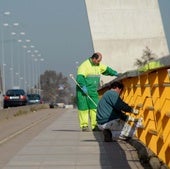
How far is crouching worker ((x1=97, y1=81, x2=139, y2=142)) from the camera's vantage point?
12578 millimetres

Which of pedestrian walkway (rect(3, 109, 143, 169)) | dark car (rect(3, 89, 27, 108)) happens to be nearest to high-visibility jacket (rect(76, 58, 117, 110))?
pedestrian walkway (rect(3, 109, 143, 169))

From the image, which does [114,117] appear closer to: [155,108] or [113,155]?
[113,155]

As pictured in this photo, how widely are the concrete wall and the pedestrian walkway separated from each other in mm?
70884

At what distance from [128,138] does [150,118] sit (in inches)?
114

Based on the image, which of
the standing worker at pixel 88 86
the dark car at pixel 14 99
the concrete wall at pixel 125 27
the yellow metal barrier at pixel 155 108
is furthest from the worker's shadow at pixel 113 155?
the concrete wall at pixel 125 27

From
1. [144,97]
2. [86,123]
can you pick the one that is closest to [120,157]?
[144,97]

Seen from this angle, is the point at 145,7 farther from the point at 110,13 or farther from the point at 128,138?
the point at 128,138

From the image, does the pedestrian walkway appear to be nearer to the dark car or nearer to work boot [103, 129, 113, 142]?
work boot [103, 129, 113, 142]

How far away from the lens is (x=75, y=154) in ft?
38.0

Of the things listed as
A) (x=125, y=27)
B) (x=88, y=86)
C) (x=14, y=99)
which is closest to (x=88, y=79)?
(x=88, y=86)

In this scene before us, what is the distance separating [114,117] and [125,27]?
75564 millimetres

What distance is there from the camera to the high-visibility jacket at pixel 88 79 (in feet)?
53.0

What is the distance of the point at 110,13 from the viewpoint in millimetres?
88812

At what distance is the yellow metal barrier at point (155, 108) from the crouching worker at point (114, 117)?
2.37 ft
